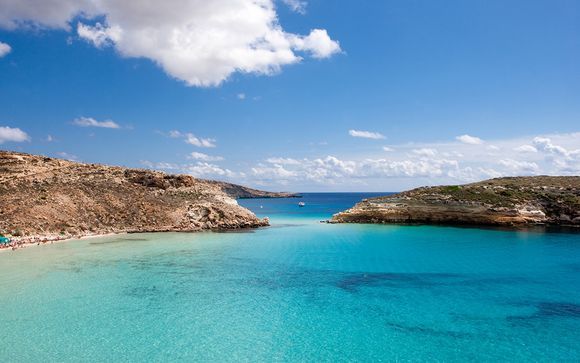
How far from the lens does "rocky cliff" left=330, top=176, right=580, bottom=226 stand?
62.4 meters

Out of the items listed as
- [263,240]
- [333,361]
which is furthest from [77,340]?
[263,240]

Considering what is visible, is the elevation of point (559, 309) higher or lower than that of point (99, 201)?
lower

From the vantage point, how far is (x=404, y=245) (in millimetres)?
42625

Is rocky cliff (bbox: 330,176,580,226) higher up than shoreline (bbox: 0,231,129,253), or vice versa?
rocky cliff (bbox: 330,176,580,226)

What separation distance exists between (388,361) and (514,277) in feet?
59.1

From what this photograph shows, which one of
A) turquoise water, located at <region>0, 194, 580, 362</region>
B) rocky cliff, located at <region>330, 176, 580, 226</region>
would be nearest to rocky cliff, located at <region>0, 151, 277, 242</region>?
turquoise water, located at <region>0, 194, 580, 362</region>

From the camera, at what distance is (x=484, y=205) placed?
63969 mm

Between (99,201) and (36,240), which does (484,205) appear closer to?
(99,201)

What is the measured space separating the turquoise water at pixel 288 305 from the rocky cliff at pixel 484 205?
2602 centimetres

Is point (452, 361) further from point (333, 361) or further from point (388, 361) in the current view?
point (333, 361)

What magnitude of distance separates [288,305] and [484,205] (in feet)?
181

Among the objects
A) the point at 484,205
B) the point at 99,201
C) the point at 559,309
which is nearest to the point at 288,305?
the point at 559,309

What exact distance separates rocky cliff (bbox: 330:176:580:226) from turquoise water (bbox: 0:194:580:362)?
A: 26016mm

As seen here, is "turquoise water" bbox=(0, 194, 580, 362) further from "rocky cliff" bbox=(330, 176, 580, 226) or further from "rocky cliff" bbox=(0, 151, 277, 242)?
"rocky cliff" bbox=(330, 176, 580, 226)
